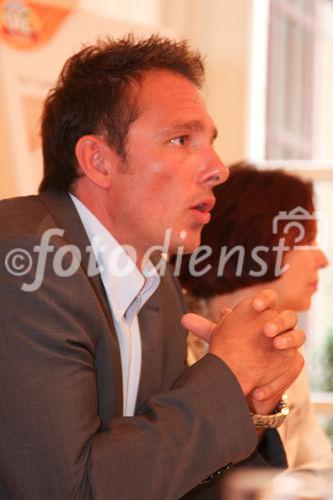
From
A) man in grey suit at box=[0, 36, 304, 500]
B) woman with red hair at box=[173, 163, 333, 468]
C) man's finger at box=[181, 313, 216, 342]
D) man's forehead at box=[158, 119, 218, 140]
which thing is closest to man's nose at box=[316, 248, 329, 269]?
woman with red hair at box=[173, 163, 333, 468]

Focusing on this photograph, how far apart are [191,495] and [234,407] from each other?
0.37m

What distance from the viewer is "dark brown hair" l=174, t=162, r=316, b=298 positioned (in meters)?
1.97

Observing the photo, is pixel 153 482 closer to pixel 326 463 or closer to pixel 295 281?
pixel 326 463

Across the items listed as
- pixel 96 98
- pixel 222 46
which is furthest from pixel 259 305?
pixel 222 46

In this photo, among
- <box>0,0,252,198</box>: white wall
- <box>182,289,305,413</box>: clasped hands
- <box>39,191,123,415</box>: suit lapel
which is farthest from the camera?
<box>0,0,252,198</box>: white wall

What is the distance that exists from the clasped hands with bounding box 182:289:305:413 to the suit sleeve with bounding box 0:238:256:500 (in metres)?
0.03

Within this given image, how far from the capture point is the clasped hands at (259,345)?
49.3 inches

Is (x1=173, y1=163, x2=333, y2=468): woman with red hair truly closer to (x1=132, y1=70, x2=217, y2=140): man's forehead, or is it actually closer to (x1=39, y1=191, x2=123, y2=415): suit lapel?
(x1=132, y1=70, x2=217, y2=140): man's forehead

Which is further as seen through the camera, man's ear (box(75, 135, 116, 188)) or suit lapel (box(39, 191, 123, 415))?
man's ear (box(75, 135, 116, 188))

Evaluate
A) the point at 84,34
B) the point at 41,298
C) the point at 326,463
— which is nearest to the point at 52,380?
the point at 41,298

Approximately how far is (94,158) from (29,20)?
928 millimetres

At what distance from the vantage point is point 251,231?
77.4 inches

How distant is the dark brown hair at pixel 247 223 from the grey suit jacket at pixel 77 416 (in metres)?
0.74

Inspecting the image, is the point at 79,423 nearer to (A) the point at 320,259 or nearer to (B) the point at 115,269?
(B) the point at 115,269
